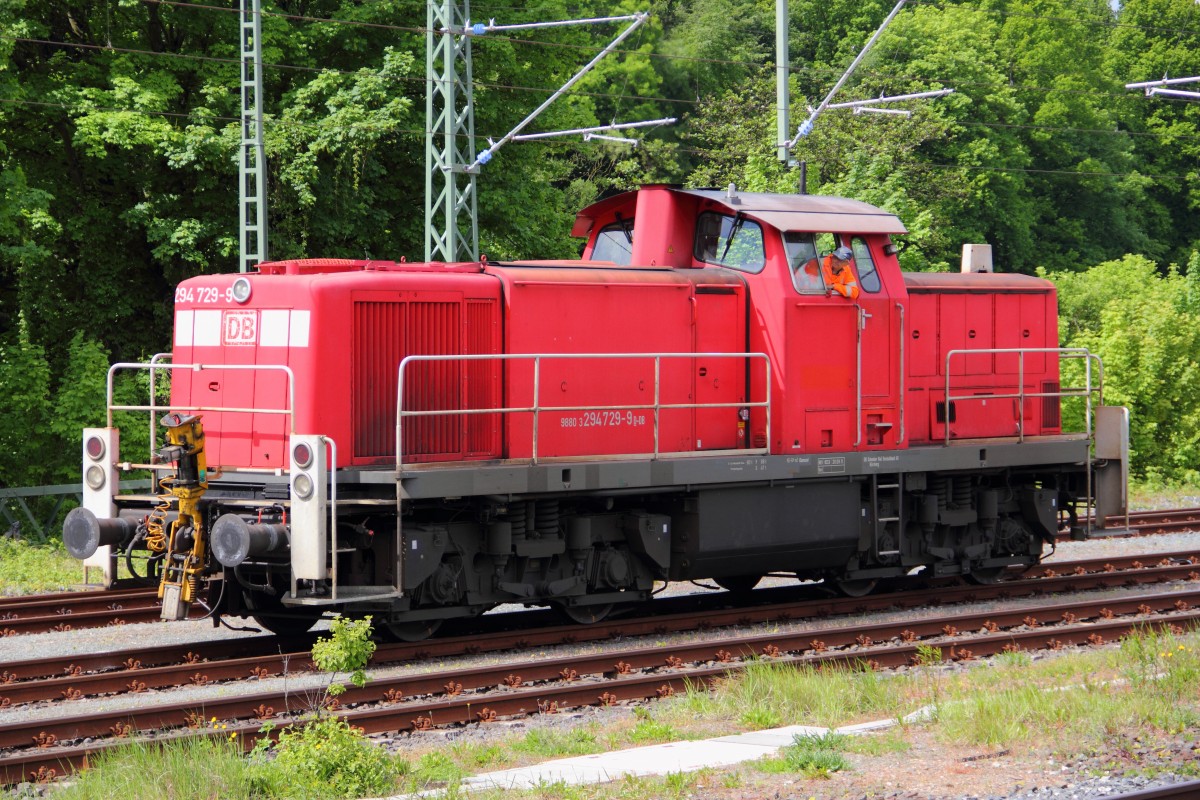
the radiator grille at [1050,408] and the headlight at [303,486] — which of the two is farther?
the radiator grille at [1050,408]

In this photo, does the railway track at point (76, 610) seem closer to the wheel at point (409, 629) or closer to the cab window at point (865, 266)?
the wheel at point (409, 629)

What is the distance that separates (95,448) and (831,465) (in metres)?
6.55

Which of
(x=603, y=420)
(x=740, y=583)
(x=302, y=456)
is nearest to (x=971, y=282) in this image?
(x=740, y=583)

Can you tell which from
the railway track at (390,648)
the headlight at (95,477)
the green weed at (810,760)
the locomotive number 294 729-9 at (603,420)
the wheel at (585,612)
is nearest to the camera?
the green weed at (810,760)

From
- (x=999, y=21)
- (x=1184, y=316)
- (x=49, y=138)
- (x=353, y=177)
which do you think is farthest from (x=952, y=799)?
(x=999, y=21)

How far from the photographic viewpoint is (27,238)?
2194 centimetres

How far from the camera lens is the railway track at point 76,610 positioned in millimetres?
12461

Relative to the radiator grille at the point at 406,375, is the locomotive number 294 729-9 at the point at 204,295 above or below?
above

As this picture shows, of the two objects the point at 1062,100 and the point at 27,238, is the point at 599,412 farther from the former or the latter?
the point at 1062,100

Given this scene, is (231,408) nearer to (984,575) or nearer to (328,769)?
(328,769)

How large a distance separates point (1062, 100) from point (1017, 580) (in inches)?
2028

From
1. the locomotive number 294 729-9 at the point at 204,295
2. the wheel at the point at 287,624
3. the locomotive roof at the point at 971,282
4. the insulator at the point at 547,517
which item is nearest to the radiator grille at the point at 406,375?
the insulator at the point at 547,517

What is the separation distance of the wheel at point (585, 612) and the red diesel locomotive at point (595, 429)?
0.10 ft

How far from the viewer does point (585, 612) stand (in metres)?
12.4
